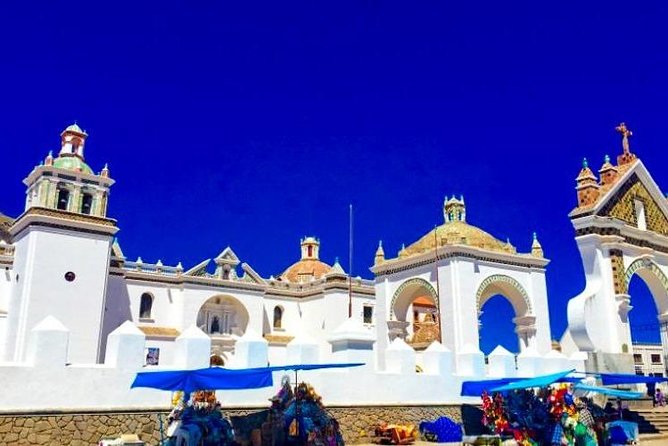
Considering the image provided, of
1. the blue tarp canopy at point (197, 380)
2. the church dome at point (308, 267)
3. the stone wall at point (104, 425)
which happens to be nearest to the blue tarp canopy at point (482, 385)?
the stone wall at point (104, 425)

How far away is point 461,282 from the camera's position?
22.0m

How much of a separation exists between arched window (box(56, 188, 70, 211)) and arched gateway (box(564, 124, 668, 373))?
19850 mm

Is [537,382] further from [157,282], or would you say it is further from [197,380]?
[157,282]

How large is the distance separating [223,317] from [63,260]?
10.1 m

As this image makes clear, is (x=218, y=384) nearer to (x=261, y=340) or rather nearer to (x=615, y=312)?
(x=261, y=340)

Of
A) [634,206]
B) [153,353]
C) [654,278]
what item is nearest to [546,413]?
[634,206]

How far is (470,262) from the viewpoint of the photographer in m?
22.3

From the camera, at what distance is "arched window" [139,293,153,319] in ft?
98.3

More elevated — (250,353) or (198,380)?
(250,353)

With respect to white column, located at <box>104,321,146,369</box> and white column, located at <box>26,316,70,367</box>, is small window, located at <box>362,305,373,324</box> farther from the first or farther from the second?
white column, located at <box>26,316,70,367</box>

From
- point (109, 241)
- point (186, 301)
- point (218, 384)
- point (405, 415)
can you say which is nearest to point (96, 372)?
point (218, 384)

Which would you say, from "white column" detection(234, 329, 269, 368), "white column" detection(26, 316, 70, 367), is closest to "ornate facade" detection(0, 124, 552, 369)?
"white column" detection(234, 329, 269, 368)

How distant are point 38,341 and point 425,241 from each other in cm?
1633

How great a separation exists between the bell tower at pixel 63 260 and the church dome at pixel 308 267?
1501 cm
